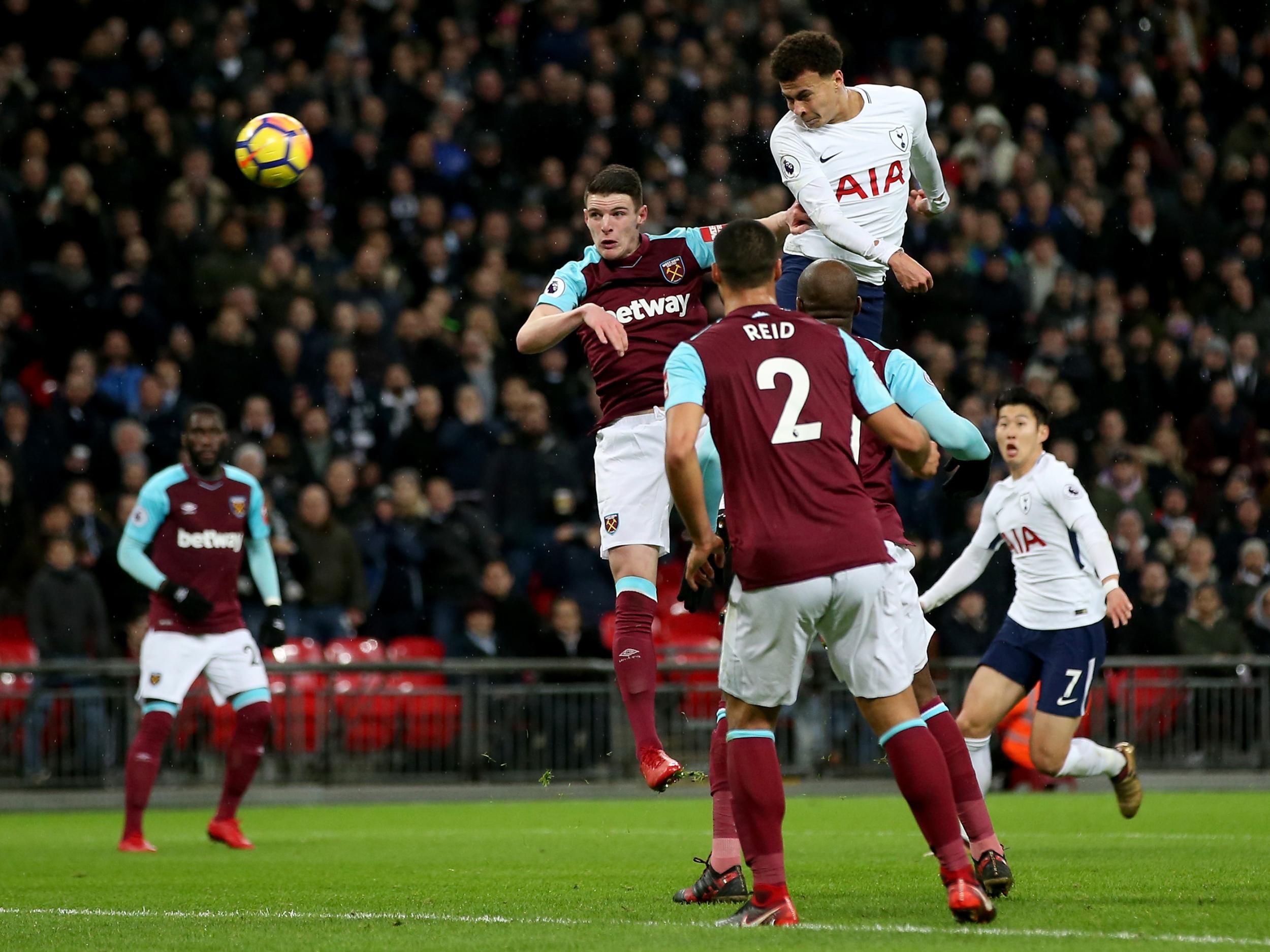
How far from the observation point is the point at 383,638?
15.6 meters

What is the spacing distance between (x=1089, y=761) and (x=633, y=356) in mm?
3830

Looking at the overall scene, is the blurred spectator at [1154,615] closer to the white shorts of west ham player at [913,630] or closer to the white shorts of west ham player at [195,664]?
the white shorts of west ham player at [195,664]

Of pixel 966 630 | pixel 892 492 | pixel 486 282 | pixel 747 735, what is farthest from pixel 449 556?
pixel 747 735

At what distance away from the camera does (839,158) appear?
26.1 feet

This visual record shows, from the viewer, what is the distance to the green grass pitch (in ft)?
19.3

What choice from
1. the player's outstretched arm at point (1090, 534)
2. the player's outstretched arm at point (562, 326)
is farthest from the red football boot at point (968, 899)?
the player's outstretched arm at point (1090, 534)

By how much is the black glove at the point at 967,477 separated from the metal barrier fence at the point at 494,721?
8258 mm

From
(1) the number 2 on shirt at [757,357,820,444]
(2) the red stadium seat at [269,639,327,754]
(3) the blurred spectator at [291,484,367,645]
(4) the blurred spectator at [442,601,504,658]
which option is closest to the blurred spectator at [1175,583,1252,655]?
(4) the blurred spectator at [442,601,504,658]

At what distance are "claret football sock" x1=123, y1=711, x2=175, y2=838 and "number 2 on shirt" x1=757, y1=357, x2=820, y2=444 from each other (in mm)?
6425

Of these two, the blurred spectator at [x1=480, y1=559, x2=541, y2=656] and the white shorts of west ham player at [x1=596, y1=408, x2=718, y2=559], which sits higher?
the white shorts of west ham player at [x1=596, y1=408, x2=718, y2=559]

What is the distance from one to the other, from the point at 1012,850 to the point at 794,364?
4809 millimetres

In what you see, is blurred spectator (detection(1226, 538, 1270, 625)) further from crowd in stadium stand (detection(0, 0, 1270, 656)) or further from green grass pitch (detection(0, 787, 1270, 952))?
green grass pitch (detection(0, 787, 1270, 952))

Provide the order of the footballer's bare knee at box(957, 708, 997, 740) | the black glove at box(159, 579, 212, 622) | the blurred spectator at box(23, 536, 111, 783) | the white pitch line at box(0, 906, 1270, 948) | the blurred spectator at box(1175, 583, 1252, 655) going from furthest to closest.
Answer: the blurred spectator at box(1175, 583, 1252, 655) < the blurred spectator at box(23, 536, 111, 783) < the black glove at box(159, 579, 212, 622) < the footballer's bare knee at box(957, 708, 997, 740) < the white pitch line at box(0, 906, 1270, 948)

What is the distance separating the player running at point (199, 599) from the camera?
11297mm
